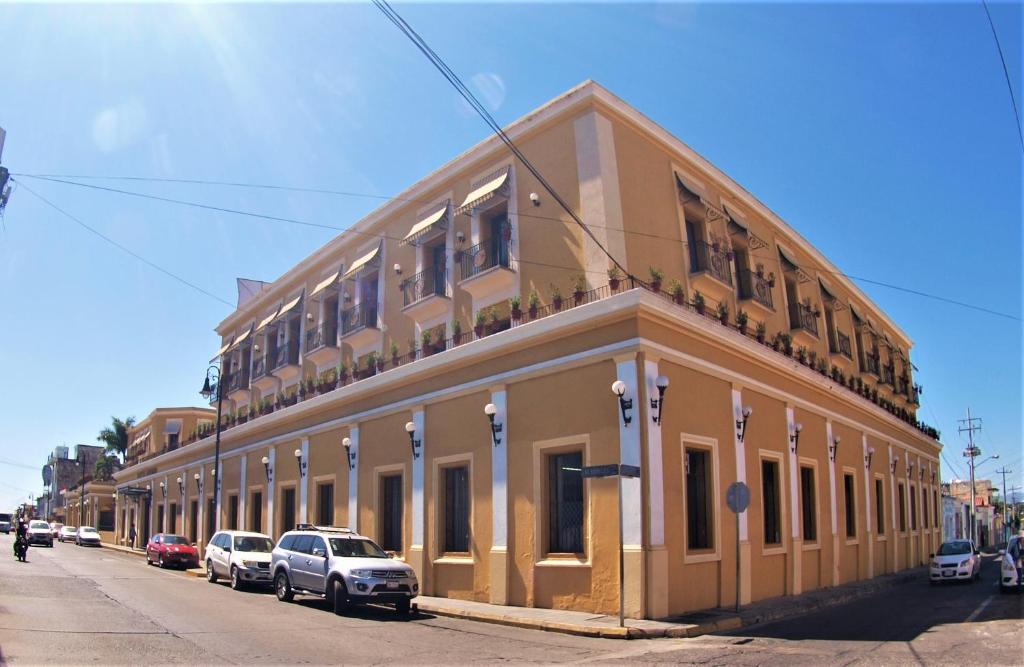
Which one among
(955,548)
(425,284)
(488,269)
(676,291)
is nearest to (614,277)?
(676,291)

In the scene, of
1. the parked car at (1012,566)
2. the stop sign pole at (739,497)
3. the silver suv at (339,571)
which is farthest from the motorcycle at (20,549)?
the parked car at (1012,566)

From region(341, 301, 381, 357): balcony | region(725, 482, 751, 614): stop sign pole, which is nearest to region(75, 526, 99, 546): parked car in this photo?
region(341, 301, 381, 357): balcony

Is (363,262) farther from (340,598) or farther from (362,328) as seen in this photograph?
(340,598)

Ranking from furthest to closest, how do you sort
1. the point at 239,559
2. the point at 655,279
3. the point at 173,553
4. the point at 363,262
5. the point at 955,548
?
1. the point at 173,553
2. the point at 955,548
3. the point at 363,262
4. the point at 239,559
5. the point at 655,279

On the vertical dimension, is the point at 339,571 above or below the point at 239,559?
above

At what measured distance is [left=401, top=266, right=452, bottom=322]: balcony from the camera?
2191 cm

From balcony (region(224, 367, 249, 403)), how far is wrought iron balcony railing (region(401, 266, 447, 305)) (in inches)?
635

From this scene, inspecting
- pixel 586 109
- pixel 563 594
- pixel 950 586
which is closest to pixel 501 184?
pixel 586 109

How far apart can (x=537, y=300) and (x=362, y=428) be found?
8.74 metres

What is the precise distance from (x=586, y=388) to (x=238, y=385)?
25.1 metres

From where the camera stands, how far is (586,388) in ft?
54.2

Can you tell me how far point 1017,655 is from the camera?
425 inches

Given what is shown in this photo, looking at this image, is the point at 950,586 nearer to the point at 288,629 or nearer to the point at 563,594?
the point at 563,594

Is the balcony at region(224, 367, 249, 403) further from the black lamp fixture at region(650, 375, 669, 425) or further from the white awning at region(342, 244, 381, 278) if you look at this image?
the black lamp fixture at region(650, 375, 669, 425)
